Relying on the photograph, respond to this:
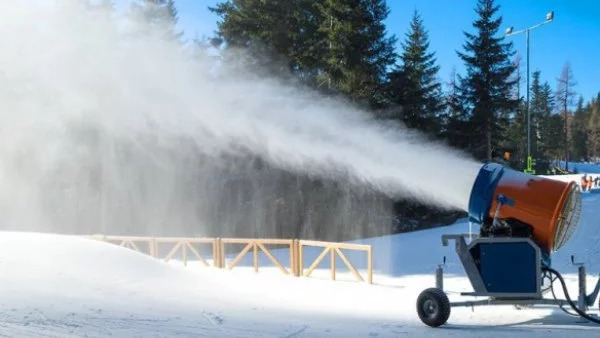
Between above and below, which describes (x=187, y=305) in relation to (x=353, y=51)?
below

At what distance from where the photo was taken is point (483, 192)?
7906 millimetres

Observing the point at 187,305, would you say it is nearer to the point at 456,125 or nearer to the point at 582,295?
the point at 582,295

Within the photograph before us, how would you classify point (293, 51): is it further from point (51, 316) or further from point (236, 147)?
point (51, 316)

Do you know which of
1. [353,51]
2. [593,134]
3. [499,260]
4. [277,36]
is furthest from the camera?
[593,134]

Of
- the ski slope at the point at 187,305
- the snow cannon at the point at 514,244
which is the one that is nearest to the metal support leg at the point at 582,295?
the snow cannon at the point at 514,244

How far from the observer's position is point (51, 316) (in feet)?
22.4

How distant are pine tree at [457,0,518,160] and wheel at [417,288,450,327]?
1007 inches

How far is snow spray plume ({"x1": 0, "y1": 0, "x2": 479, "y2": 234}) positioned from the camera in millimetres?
14148

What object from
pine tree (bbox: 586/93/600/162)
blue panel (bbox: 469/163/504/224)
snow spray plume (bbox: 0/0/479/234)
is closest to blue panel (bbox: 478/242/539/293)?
blue panel (bbox: 469/163/504/224)

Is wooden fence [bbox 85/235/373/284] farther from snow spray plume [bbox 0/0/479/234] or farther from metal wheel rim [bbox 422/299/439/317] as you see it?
metal wheel rim [bbox 422/299/439/317]

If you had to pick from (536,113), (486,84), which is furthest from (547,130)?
(486,84)

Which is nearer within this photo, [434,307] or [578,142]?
[434,307]

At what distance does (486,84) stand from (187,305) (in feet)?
92.5

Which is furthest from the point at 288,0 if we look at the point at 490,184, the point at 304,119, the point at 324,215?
the point at 490,184
